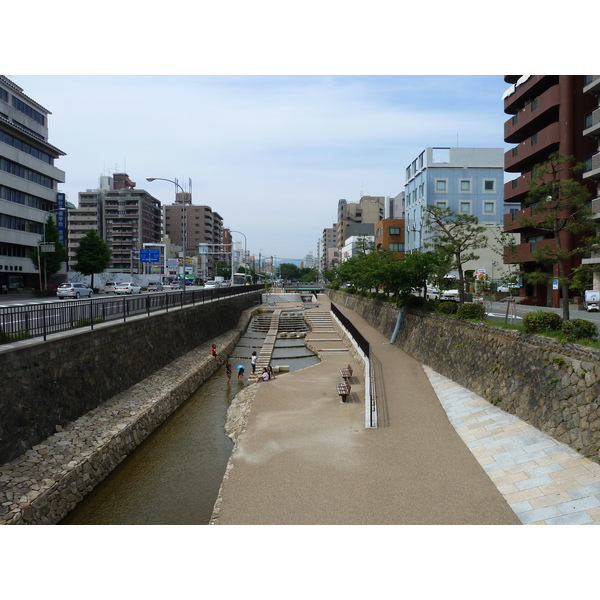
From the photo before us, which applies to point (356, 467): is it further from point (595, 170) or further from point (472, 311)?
point (595, 170)

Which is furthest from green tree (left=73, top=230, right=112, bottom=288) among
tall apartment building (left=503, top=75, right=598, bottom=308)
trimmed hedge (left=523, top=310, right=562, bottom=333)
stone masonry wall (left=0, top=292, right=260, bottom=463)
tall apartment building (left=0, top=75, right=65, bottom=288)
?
trimmed hedge (left=523, top=310, right=562, bottom=333)

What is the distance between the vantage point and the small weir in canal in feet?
36.8

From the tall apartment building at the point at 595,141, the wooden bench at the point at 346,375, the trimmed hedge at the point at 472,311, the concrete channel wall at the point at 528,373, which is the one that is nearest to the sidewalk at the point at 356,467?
the wooden bench at the point at 346,375

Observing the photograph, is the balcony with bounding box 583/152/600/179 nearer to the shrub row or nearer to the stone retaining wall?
the shrub row

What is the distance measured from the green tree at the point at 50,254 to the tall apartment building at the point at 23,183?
4.46 feet

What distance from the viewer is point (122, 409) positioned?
1673cm

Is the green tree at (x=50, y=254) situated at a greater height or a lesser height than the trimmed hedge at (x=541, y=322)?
greater

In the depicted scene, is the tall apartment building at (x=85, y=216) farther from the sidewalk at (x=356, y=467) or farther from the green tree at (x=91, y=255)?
the sidewalk at (x=356, y=467)

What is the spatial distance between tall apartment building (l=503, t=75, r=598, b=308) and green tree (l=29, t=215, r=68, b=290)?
2002 inches

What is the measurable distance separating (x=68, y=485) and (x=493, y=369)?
45.1 ft

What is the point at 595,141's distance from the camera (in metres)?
31.5

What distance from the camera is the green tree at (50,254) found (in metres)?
52.7

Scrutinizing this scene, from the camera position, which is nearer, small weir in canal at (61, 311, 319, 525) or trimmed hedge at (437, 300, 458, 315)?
small weir in canal at (61, 311, 319, 525)

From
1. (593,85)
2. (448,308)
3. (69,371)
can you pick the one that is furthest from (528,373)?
(593,85)
